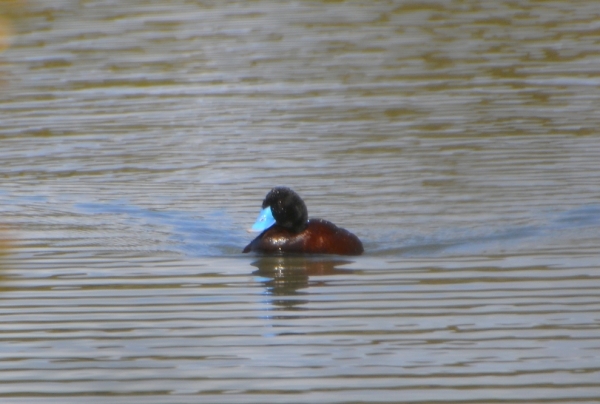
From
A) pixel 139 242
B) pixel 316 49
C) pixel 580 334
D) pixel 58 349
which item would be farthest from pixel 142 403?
pixel 316 49

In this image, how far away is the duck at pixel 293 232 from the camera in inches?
324

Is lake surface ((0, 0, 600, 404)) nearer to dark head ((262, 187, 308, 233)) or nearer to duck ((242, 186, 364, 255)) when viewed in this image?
duck ((242, 186, 364, 255))

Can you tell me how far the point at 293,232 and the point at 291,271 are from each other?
1.97ft

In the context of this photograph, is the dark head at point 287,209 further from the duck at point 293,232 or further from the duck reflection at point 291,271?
the duck reflection at point 291,271

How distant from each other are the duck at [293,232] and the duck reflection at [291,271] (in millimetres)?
81

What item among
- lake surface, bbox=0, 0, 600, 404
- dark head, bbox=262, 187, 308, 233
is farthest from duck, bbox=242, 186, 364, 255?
lake surface, bbox=0, 0, 600, 404

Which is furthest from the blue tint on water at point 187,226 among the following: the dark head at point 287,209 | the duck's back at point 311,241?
the dark head at point 287,209

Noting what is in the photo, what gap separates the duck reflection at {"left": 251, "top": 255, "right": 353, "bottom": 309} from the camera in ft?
23.3

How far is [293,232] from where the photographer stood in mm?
8375

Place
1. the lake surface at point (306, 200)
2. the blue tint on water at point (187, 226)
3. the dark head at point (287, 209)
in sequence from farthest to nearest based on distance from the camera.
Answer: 1. the blue tint on water at point (187, 226)
2. the dark head at point (287, 209)
3. the lake surface at point (306, 200)

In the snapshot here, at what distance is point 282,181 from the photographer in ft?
34.5

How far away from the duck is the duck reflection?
8 cm

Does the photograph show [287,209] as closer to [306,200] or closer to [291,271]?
[291,271]

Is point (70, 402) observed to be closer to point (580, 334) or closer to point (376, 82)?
point (580, 334)
